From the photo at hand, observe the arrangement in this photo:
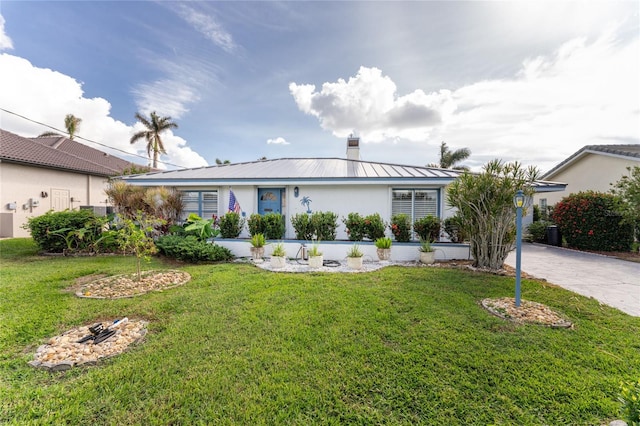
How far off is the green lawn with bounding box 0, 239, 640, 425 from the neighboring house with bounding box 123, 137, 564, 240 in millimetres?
5242

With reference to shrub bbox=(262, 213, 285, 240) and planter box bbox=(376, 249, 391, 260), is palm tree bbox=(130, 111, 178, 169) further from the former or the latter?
planter box bbox=(376, 249, 391, 260)

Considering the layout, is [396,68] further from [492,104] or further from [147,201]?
[147,201]

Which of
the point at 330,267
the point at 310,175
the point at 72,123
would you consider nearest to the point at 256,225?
the point at 310,175

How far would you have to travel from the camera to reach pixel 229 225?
9680 millimetres

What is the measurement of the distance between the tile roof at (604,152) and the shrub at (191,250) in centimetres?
1926

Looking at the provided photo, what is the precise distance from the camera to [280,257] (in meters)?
7.51

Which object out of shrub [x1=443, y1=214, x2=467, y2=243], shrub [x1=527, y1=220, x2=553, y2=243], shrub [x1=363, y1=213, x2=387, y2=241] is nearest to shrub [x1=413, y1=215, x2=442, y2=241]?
shrub [x1=443, y1=214, x2=467, y2=243]

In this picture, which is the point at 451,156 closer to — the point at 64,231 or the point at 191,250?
the point at 191,250

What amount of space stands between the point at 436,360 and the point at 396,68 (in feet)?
38.7

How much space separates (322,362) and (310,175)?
26.5ft

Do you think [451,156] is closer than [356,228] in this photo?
No

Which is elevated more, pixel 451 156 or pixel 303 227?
pixel 451 156

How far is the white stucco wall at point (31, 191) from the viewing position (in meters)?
13.2

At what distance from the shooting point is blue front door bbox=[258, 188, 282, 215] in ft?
36.8
